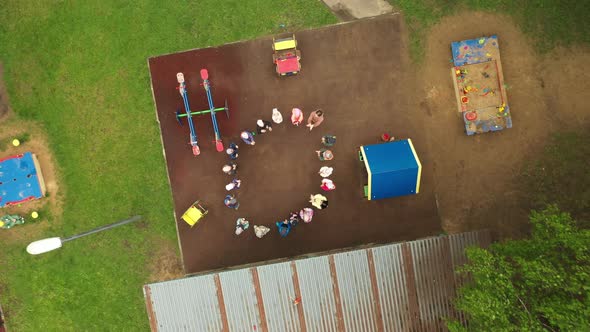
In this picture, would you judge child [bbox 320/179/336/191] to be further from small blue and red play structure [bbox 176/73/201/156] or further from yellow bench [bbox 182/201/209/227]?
small blue and red play structure [bbox 176/73/201/156]

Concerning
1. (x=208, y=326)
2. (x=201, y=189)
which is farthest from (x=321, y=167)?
(x=208, y=326)

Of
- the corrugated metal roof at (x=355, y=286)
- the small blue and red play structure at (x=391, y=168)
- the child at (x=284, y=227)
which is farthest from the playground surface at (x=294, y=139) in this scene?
the corrugated metal roof at (x=355, y=286)

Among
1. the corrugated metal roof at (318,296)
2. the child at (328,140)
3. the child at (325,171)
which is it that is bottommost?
the corrugated metal roof at (318,296)

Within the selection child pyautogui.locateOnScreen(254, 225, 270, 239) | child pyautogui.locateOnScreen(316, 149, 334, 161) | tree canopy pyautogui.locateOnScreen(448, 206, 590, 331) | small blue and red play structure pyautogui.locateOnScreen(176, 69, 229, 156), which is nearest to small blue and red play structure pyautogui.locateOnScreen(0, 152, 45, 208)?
small blue and red play structure pyautogui.locateOnScreen(176, 69, 229, 156)

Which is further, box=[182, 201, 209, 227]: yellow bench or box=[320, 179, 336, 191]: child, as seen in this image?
→ box=[320, 179, 336, 191]: child

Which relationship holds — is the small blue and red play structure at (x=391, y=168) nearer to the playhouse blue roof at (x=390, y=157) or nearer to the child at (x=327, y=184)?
the playhouse blue roof at (x=390, y=157)

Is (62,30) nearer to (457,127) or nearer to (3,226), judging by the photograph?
(3,226)

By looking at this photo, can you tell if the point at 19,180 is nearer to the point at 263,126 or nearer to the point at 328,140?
the point at 263,126
